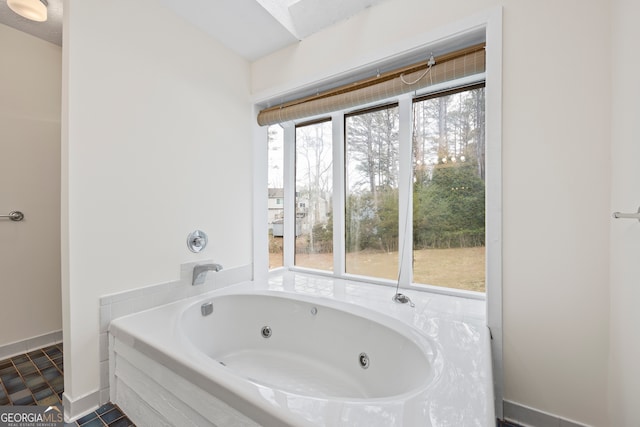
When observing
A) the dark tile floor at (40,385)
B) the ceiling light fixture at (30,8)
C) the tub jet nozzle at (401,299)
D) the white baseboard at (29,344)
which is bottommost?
the dark tile floor at (40,385)

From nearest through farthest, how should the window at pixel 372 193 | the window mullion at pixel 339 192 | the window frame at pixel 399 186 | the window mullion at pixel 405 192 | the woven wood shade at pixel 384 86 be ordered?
the woven wood shade at pixel 384 86 → the window frame at pixel 399 186 → the window mullion at pixel 405 192 → the window at pixel 372 193 → the window mullion at pixel 339 192

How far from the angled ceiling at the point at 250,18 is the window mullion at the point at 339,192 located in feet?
2.31

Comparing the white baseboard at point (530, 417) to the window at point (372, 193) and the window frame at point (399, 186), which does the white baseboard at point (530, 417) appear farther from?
the window at point (372, 193)

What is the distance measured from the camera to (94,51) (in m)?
1.40

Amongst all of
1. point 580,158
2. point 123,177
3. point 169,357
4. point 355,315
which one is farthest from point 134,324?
point 580,158

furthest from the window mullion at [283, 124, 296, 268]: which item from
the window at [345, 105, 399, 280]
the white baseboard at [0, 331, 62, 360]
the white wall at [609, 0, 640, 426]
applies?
the white wall at [609, 0, 640, 426]

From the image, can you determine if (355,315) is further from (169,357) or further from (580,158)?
(580,158)

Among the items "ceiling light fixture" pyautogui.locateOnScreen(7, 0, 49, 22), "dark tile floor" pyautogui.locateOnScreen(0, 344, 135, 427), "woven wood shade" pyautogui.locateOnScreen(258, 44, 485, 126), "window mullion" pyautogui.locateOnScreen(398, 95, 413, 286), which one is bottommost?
"dark tile floor" pyautogui.locateOnScreen(0, 344, 135, 427)

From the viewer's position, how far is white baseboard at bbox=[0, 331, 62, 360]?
184 centimetres

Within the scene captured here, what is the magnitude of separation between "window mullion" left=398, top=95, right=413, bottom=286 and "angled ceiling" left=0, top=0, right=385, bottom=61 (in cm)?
74

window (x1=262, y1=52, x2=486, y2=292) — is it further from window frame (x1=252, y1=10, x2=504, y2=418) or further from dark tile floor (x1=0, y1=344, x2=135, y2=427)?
dark tile floor (x1=0, y1=344, x2=135, y2=427)

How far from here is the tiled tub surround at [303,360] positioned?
2.56 ft

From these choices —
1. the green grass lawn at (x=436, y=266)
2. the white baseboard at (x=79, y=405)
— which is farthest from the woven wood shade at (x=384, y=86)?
the white baseboard at (x=79, y=405)

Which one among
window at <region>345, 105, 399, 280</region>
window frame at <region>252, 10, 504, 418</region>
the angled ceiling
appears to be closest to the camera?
window frame at <region>252, 10, 504, 418</region>
